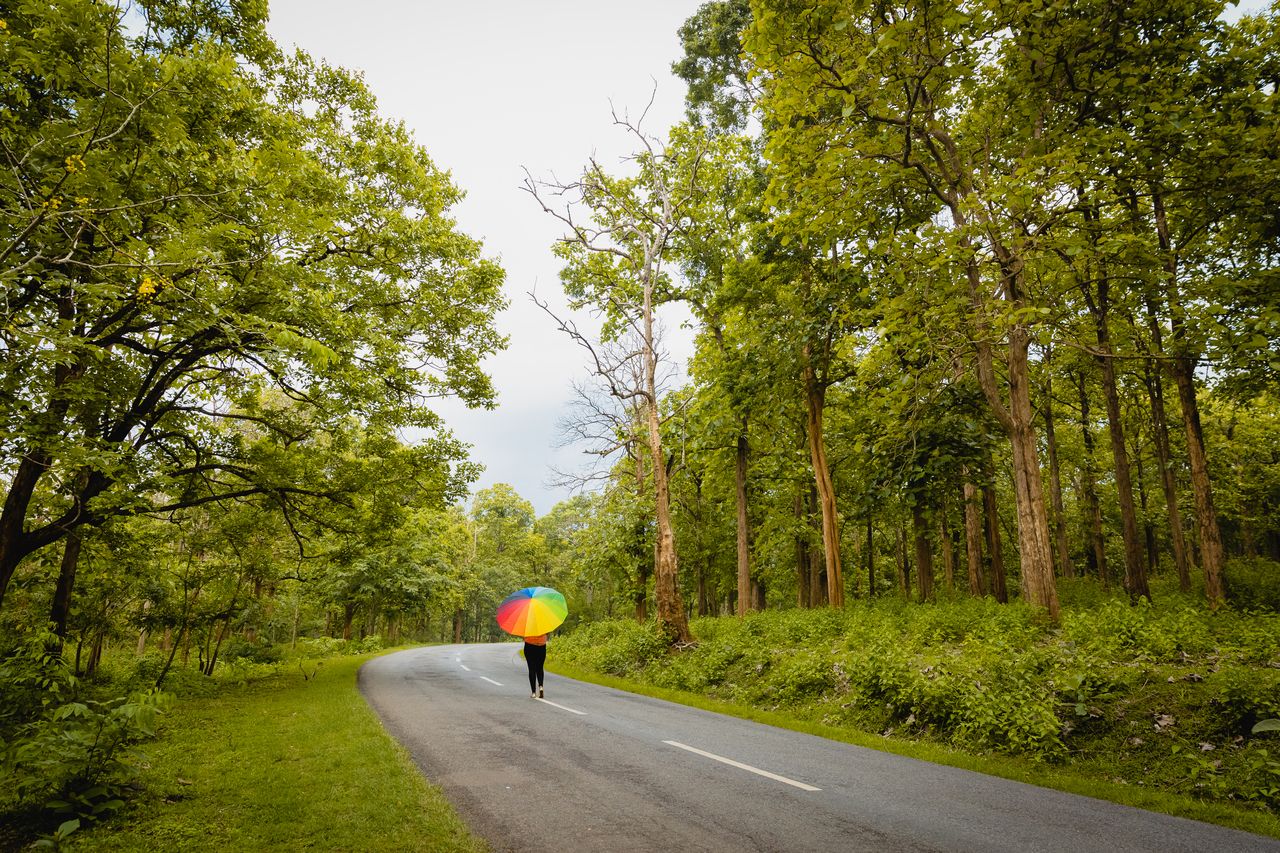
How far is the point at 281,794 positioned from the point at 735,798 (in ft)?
15.1

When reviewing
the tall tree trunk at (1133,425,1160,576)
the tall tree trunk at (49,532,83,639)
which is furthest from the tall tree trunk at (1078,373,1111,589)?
the tall tree trunk at (49,532,83,639)

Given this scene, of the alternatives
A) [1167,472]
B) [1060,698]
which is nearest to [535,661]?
[1060,698]

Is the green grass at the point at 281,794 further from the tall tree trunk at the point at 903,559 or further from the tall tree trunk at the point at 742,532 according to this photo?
the tall tree trunk at the point at 903,559

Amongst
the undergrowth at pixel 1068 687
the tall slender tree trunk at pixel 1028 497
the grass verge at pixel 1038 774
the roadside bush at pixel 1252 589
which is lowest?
the grass verge at pixel 1038 774

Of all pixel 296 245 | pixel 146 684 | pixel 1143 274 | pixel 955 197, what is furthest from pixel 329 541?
pixel 1143 274

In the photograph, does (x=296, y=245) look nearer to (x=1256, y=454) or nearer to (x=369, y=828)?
(x=369, y=828)

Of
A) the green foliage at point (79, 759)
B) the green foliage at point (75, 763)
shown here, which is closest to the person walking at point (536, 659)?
the green foliage at point (75, 763)

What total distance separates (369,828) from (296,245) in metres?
9.32

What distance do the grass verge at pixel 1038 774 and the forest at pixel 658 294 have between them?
1785mm

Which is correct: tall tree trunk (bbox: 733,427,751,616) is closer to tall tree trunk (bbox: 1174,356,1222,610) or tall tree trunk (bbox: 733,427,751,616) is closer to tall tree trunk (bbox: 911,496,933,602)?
tall tree trunk (bbox: 911,496,933,602)

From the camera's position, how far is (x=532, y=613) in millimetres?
11539

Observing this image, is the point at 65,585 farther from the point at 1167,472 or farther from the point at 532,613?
the point at 1167,472

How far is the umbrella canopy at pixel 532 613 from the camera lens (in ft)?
37.2

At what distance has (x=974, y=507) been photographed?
18719 millimetres
